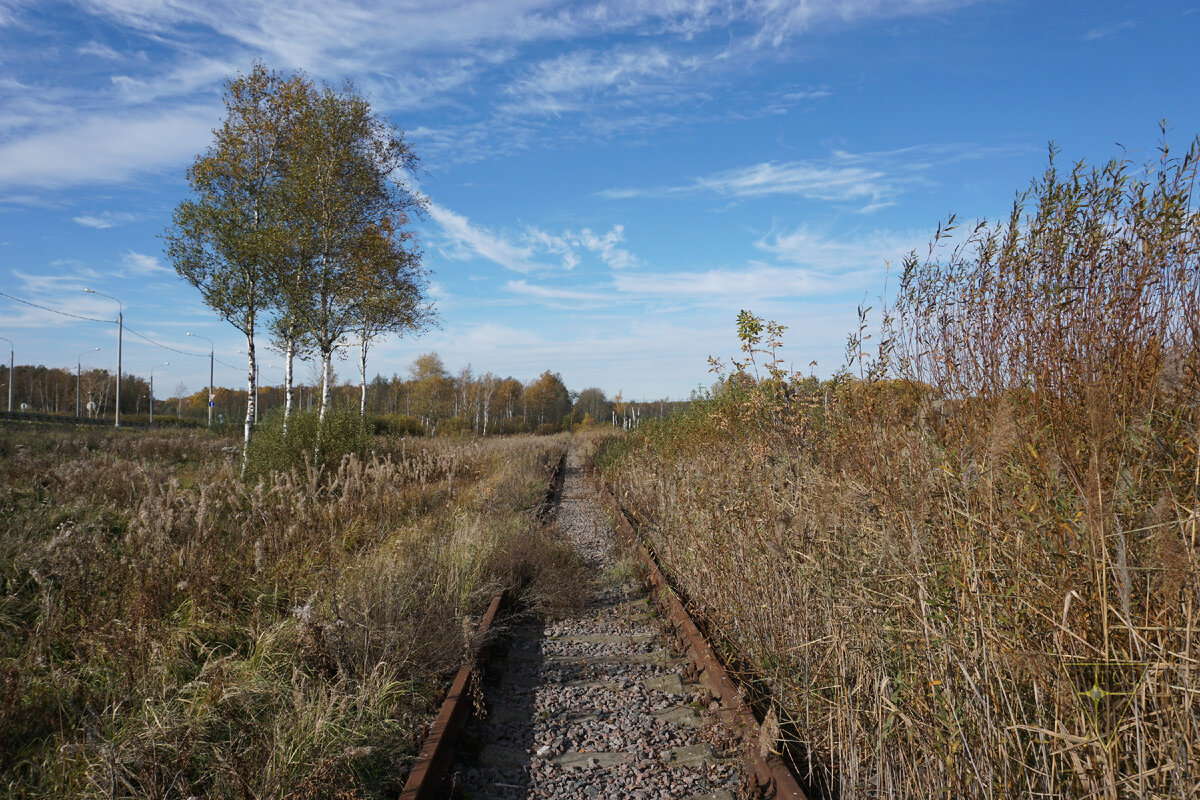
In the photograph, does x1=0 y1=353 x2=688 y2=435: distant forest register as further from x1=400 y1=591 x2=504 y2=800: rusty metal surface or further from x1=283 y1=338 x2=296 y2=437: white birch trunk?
x1=400 y1=591 x2=504 y2=800: rusty metal surface

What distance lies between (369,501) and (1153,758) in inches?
286

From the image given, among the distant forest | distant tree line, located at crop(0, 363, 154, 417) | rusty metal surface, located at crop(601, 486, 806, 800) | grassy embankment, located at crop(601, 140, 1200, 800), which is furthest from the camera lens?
distant tree line, located at crop(0, 363, 154, 417)

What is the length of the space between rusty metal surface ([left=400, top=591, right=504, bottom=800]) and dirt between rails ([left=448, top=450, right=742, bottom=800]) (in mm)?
91

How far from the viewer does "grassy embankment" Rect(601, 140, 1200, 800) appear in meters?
1.77

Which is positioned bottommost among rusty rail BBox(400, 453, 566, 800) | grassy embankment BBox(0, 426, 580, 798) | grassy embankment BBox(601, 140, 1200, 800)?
rusty rail BBox(400, 453, 566, 800)

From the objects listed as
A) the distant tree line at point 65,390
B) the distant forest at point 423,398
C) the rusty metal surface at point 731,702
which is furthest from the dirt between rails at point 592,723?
the distant tree line at point 65,390

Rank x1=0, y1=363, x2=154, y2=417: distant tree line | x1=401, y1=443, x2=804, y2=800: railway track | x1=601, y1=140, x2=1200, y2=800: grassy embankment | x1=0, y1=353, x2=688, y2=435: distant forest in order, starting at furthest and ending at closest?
1. x1=0, y1=363, x2=154, y2=417: distant tree line
2. x1=0, y1=353, x2=688, y2=435: distant forest
3. x1=401, y1=443, x2=804, y2=800: railway track
4. x1=601, y1=140, x2=1200, y2=800: grassy embankment

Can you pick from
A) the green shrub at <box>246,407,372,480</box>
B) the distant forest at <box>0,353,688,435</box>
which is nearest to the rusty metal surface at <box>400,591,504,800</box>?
the green shrub at <box>246,407,372,480</box>

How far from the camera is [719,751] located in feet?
10.5

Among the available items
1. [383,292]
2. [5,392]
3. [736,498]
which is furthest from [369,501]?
[5,392]

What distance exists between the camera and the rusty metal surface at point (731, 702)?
2.67 m

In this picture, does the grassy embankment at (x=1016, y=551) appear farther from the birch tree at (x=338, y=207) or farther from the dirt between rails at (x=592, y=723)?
the birch tree at (x=338, y=207)

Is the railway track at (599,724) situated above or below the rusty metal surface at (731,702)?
below

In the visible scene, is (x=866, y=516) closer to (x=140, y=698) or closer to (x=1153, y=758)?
(x=1153, y=758)
